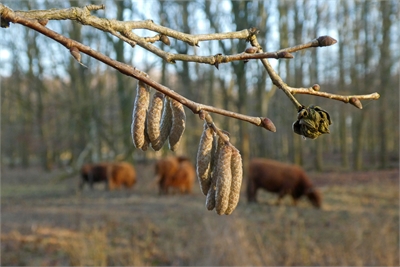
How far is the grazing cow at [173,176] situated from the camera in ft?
51.6

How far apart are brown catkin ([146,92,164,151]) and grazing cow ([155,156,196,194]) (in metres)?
14.5

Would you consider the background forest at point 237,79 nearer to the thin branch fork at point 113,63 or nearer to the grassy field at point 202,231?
the grassy field at point 202,231

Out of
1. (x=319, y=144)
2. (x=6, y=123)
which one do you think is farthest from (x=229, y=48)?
(x=6, y=123)

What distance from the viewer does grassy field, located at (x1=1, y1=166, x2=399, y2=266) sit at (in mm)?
7195

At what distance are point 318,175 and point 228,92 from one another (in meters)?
5.63

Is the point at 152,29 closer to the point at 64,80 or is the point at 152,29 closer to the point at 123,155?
the point at 123,155

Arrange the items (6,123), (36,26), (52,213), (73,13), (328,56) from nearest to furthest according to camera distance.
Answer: (36,26), (73,13), (52,213), (328,56), (6,123)

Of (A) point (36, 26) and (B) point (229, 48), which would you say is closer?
(A) point (36, 26)

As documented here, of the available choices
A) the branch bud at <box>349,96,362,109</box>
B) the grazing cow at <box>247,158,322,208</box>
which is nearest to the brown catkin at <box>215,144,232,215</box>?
the branch bud at <box>349,96,362,109</box>

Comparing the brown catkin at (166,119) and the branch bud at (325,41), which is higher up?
the branch bud at (325,41)

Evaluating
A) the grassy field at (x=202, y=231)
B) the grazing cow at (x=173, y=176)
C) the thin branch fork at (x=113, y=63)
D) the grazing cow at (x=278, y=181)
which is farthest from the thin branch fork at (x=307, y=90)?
the grazing cow at (x=173, y=176)

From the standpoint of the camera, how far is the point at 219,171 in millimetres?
1185

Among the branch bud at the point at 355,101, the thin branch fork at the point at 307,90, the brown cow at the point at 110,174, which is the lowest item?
the brown cow at the point at 110,174

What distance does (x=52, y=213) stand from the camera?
11.8m
